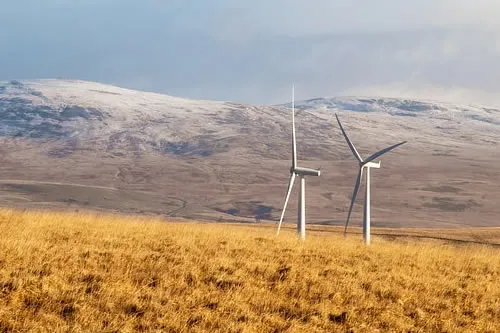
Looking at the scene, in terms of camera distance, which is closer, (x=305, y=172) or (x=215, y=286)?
(x=215, y=286)

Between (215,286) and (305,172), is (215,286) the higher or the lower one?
the higher one

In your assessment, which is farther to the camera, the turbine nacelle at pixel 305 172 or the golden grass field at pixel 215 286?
the turbine nacelle at pixel 305 172

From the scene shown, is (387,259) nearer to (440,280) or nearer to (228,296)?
(440,280)

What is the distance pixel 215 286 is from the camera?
14.0 m

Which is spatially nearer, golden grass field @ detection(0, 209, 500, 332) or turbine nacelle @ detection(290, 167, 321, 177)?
golden grass field @ detection(0, 209, 500, 332)

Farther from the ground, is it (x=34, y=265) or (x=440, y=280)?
(x=34, y=265)

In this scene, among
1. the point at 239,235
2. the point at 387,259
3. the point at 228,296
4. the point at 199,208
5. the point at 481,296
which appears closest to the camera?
the point at 228,296

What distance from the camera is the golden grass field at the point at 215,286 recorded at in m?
11.8

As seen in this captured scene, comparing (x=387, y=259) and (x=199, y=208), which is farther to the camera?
(x=199, y=208)

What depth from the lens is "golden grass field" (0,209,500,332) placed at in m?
11.8

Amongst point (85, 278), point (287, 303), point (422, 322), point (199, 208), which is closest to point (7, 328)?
point (85, 278)

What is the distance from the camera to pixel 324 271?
16594 millimetres

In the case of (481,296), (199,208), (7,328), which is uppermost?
(7,328)

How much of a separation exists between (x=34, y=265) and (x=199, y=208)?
7123 inches
